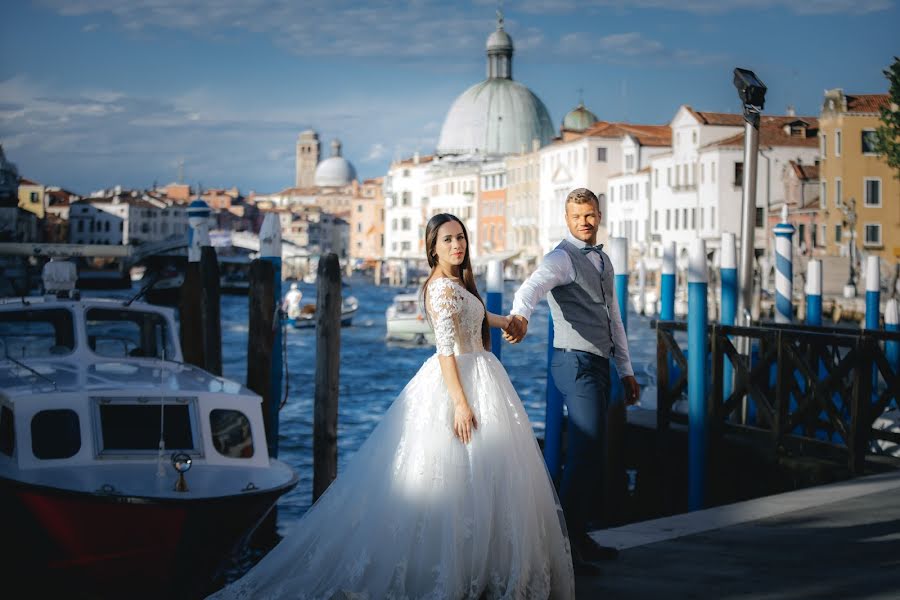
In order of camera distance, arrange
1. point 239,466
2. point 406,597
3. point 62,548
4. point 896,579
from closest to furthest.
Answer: point 406,597
point 896,579
point 62,548
point 239,466

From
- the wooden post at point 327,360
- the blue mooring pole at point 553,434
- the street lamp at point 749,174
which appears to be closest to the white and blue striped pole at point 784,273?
the street lamp at point 749,174

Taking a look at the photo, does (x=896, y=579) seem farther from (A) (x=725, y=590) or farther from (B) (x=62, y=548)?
(B) (x=62, y=548)

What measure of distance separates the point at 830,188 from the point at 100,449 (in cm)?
3444

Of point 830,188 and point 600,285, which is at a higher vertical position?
point 830,188

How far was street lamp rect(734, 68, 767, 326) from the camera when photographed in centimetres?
764

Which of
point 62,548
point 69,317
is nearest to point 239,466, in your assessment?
point 62,548

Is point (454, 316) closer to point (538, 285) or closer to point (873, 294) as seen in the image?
point (538, 285)

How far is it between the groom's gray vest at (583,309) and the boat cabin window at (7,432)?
308cm

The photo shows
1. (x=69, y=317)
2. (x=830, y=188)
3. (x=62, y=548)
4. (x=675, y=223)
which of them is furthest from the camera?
(x=675, y=223)

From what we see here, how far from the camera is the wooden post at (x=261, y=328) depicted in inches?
329

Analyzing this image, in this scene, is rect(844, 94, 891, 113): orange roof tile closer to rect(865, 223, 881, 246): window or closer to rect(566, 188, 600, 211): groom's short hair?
rect(865, 223, 881, 246): window

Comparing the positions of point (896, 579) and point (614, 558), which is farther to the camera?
point (614, 558)

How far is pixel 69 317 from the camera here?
7227mm

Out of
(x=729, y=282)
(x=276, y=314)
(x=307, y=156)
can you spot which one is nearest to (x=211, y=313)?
(x=276, y=314)
